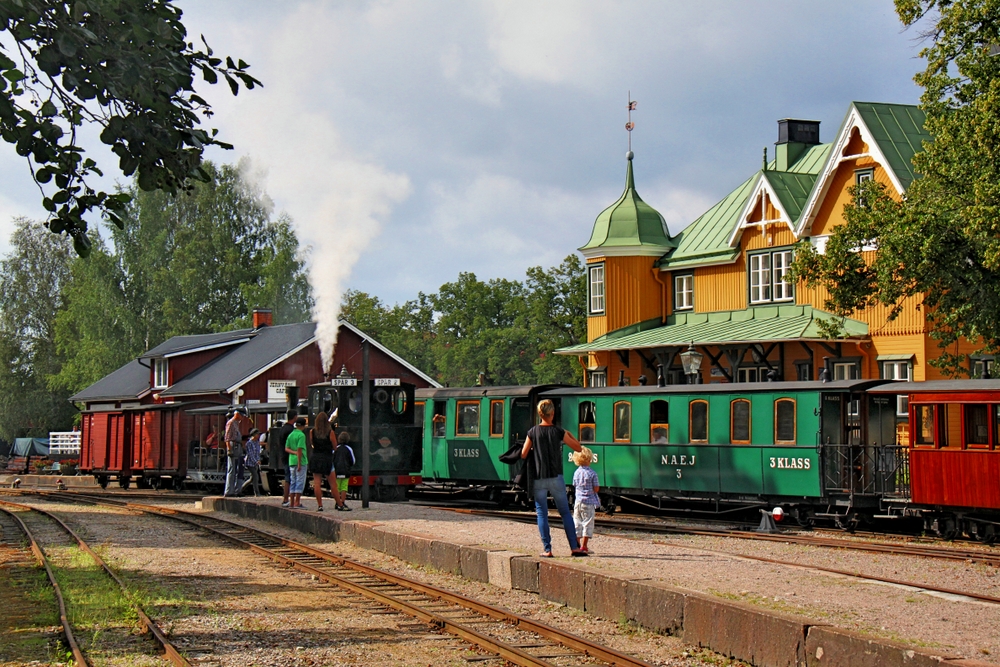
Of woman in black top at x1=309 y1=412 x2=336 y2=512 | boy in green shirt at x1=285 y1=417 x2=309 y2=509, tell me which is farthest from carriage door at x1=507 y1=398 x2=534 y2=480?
woman in black top at x1=309 y1=412 x2=336 y2=512

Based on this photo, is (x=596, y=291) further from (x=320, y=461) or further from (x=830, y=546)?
(x=830, y=546)

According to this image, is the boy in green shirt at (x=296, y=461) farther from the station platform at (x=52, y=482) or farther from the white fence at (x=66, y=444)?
the white fence at (x=66, y=444)

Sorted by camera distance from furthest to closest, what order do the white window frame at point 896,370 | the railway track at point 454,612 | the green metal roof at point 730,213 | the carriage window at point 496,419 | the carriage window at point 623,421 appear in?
the green metal roof at point 730,213 < the white window frame at point 896,370 < the carriage window at point 496,419 < the carriage window at point 623,421 < the railway track at point 454,612

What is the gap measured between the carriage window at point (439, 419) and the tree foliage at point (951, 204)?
9.43 m

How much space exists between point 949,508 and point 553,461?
862 centimetres

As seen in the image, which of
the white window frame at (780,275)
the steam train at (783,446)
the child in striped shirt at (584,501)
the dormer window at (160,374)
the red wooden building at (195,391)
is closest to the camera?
the child in striped shirt at (584,501)

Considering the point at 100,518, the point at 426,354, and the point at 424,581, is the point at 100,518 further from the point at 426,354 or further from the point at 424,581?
the point at 426,354

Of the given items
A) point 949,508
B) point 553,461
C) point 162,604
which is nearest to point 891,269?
point 949,508

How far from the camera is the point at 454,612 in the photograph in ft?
36.9

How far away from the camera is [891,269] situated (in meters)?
23.3

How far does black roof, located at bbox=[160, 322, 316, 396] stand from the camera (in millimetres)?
49188

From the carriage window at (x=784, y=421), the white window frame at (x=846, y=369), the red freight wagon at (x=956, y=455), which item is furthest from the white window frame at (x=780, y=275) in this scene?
the red freight wagon at (x=956, y=455)

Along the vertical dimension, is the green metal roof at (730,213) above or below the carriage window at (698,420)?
above

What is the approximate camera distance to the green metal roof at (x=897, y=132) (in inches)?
1235
